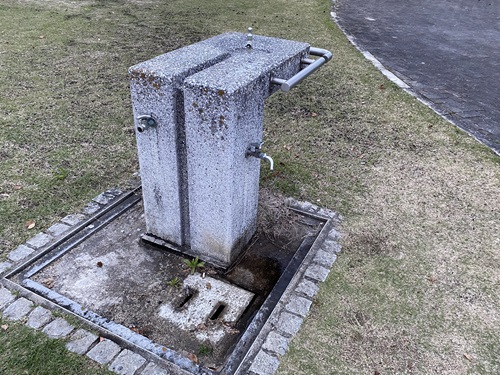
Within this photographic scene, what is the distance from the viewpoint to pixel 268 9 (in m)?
11.4

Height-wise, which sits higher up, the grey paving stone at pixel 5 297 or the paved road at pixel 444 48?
the paved road at pixel 444 48

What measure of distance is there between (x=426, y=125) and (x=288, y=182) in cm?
244

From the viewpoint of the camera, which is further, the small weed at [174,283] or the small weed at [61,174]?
the small weed at [61,174]

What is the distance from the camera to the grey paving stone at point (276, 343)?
9.12 ft

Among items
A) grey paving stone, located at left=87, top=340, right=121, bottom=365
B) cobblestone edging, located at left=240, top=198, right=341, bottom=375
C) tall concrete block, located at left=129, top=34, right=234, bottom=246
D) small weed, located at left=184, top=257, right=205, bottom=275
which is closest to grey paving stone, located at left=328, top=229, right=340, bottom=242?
cobblestone edging, located at left=240, top=198, right=341, bottom=375

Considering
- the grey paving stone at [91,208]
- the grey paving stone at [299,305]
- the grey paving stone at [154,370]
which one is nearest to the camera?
the grey paving stone at [154,370]

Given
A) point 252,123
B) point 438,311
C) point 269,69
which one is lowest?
point 438,311

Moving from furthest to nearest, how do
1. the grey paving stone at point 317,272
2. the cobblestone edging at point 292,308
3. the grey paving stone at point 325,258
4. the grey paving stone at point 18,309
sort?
1. the grey paving stone at point 325,258
2. the grey paving stone at point 317,272
3. the grey paving stone at point 18,309
4. the cobblestone edging at point 292,308

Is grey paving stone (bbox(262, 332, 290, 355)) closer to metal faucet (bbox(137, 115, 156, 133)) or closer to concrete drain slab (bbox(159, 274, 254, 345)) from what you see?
concrete drain slab (bbox(159, 274, 254, 345))

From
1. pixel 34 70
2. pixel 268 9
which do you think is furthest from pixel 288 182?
pixel 268 9

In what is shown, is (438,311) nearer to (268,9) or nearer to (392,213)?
(392,213)

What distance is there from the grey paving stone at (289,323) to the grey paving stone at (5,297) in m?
1.87

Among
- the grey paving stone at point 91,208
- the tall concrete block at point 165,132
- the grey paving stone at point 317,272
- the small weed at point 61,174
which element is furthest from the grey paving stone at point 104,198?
the grey paving stone at point 317,272

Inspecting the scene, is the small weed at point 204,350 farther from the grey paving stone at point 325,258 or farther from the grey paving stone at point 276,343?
the grey paving stone at point 325,258
